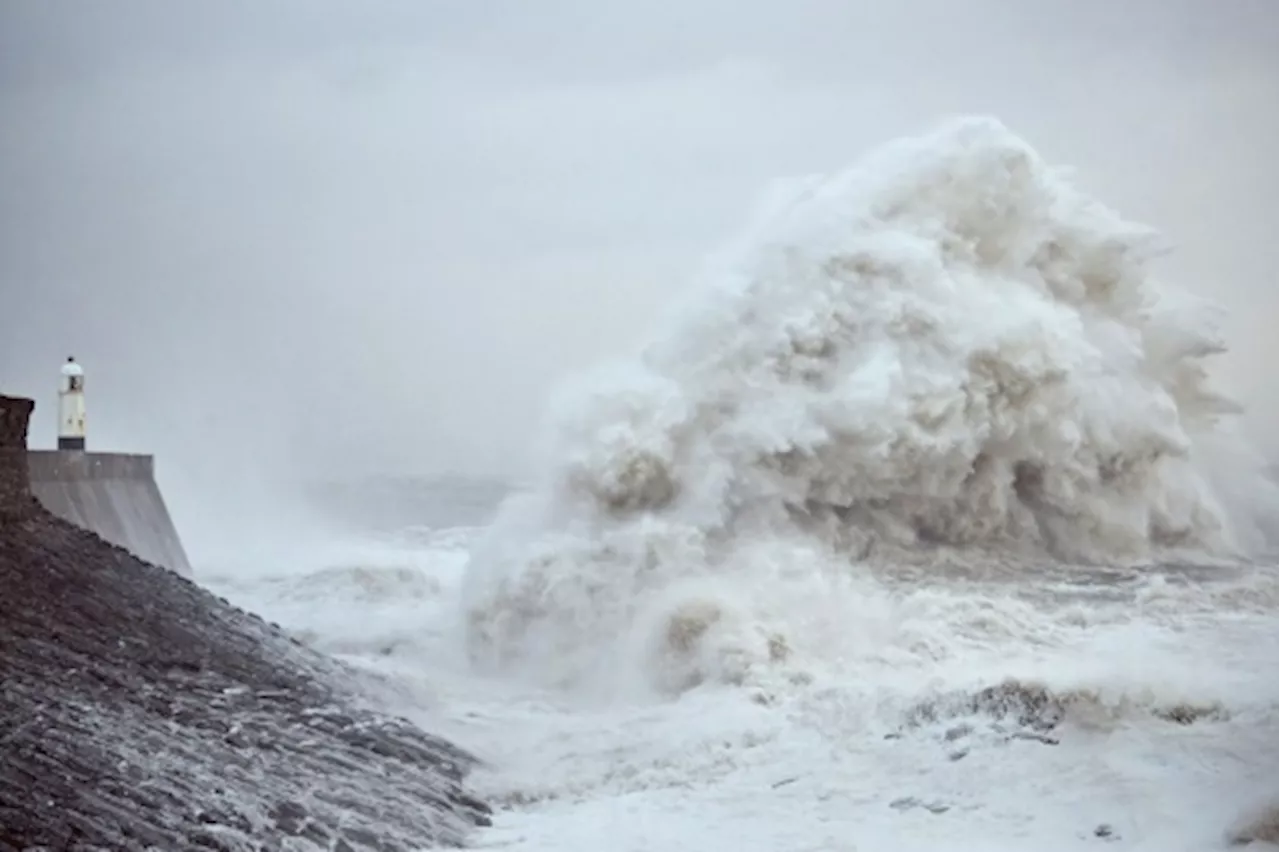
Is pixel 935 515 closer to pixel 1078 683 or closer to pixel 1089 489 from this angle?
pixel 1089 489

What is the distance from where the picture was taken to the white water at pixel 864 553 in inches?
260

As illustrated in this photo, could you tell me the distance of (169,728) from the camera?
6.41 m

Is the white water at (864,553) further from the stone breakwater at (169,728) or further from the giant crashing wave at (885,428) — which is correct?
the stone breakwater at (169,728)

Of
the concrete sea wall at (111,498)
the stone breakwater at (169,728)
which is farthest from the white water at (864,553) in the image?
the concrete sea wall at (111,498)

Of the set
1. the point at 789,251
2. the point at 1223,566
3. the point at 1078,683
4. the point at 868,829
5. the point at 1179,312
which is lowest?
the point at 868,829

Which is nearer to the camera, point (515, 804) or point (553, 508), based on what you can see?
point (515, 804)

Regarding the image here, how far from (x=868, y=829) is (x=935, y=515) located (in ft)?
14.1

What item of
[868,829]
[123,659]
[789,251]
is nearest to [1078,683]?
[868,829]

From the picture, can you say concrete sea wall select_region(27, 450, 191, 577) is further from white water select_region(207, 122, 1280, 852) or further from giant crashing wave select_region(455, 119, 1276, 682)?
giant crashing wave select_region(455, 119, 1276, 682)

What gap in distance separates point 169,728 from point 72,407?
17.3 feet

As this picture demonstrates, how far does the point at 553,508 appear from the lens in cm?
1017

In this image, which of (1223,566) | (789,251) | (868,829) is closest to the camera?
(868,829)

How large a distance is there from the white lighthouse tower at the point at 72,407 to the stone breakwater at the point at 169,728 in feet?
8.60

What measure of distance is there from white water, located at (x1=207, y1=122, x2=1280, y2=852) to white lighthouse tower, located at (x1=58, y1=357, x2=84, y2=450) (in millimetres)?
1687
